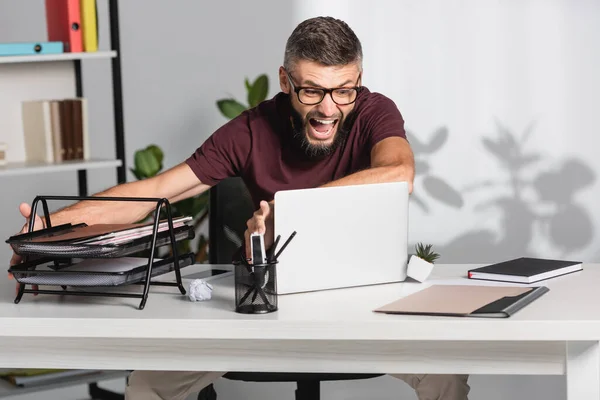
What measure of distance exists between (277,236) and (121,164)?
6.66 ft

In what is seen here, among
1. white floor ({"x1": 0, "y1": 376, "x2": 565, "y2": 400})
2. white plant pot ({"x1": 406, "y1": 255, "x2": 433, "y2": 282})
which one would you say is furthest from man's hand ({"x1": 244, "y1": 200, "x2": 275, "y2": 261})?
white floor ({"x1": 0, "y1": 376, "x2": 565, "y2": 400})

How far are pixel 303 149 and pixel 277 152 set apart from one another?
83mm

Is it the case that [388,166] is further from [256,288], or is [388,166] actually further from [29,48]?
[29,48]

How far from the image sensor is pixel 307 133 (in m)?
2.43

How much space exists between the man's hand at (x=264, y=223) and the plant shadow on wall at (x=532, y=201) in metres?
2.88

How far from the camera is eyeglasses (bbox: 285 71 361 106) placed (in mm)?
2252

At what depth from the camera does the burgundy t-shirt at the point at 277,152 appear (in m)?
2.48

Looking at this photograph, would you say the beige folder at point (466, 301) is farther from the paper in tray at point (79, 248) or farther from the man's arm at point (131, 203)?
the man's arm at point (131, 203)

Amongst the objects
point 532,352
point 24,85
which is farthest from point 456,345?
point 24,85

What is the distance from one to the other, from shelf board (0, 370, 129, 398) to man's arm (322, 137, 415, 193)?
1.77 m

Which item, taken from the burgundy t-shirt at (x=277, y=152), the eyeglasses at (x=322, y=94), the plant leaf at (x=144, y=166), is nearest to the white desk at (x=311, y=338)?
the eyeglasses at (x=322, y=94)

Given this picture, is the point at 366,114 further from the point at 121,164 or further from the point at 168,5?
the point at 168,5

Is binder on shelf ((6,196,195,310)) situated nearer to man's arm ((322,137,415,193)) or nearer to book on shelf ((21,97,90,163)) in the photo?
man's arm ((322,137,415,193))

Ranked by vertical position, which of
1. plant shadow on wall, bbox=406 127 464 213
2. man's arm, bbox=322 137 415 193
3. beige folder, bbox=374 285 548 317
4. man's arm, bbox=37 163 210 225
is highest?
man's arm, bbox=322 137 415 193
